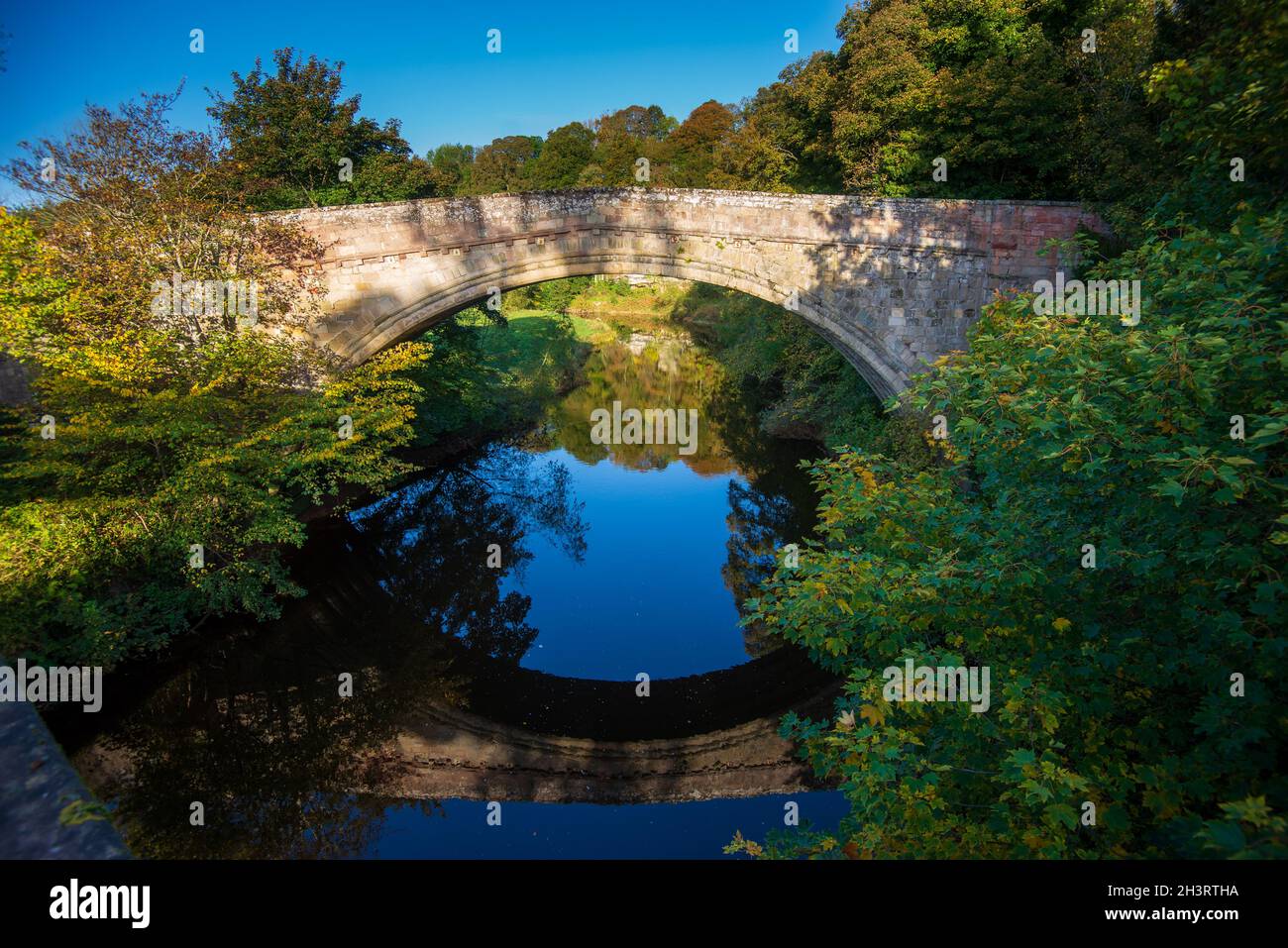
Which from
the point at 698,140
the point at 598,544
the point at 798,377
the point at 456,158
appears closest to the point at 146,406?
the point at 598,544

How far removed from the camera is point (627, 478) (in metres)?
17.0

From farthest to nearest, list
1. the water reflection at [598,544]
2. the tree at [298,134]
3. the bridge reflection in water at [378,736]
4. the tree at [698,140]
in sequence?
the tree at [698,140] < the tree at [298,134] < the water reflection at [598,544] < the bridge reflection in water at [378,736]

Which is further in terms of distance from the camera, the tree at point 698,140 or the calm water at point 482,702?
the tree at point 698,140

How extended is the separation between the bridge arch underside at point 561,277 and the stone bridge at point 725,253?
3 centimetres

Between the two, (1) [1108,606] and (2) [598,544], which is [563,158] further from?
(1) [1108,606]

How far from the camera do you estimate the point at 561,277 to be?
11.9m

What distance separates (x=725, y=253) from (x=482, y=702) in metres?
8.98

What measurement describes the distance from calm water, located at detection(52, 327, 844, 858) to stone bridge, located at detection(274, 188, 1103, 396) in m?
4.48

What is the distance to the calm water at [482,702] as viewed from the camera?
21.5 ft

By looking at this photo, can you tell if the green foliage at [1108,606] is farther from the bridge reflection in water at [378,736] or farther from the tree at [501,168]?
the tree at [501,168]

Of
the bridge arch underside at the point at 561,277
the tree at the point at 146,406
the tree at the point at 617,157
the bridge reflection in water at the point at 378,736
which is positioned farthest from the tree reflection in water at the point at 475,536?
the tree at the point at 617,157
